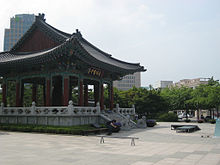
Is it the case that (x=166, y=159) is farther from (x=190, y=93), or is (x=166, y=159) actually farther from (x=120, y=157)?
(x=190, y=93)

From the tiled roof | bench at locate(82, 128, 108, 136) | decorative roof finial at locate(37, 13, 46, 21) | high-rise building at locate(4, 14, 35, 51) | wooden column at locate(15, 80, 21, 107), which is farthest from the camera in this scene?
high-rise building at locate(4, 14, 35, 51)

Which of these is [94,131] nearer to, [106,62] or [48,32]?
[106,62]

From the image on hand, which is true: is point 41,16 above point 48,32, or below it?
above

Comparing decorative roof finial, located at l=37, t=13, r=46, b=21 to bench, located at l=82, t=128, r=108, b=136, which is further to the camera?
decorative roof finial, located at l=37, t=13, r=46, b=21

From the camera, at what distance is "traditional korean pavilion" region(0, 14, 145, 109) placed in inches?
861

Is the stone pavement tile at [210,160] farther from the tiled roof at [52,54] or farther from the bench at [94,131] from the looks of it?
the tiled roof at [52,54]

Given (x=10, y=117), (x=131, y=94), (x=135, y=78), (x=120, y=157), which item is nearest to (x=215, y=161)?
(x=120, y=157)

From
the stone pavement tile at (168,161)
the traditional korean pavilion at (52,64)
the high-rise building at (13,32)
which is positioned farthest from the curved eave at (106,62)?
the high-rise building at (13,32)

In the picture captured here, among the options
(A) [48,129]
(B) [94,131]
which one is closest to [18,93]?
(A) [48,129]

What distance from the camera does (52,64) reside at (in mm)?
23516

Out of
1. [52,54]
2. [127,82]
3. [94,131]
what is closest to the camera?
[94,131]

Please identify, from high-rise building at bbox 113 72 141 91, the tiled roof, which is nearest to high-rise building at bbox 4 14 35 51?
high-rise building at bbox 113 72 141 91

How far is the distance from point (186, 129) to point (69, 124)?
10.6 m

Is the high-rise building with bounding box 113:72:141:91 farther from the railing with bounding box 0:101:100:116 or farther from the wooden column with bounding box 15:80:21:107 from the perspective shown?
the railing with bounding box 0:101:100:116
